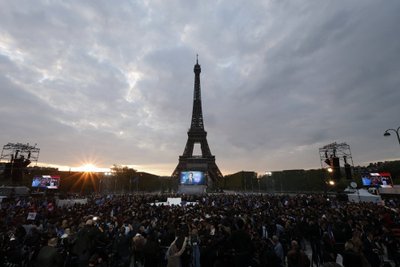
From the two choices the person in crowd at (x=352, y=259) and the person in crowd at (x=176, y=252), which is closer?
the person in crowd at (x=352, y=259)

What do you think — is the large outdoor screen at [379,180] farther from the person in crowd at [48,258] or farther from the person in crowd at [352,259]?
the person in crowd at [48,258]

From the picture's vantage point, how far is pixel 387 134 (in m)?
15.5

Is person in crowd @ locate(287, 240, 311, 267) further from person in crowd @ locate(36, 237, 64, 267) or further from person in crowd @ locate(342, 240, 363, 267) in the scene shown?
person in crowd @ locate(36, 237, 64, 267)

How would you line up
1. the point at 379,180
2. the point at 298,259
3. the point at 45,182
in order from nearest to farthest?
the point at 298,259 < the point at 379,180 < the point at 45,182

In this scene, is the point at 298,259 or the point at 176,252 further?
the point at 176,252

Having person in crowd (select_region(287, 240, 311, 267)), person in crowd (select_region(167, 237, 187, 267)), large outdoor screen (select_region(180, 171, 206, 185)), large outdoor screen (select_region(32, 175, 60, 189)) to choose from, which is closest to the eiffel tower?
large outdoor screen (select_region(180, 171, 206, 185))

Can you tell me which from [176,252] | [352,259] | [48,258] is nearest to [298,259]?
[352,259]

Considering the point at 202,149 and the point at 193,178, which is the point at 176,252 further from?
the point at 202,149

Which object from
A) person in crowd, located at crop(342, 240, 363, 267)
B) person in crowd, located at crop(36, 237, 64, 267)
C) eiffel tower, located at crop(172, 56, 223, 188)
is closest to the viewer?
person in crowd, located at crop(342, 240, 363, 267)

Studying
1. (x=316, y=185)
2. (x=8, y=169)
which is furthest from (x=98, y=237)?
(x=316, y=185)

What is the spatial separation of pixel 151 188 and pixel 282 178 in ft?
173

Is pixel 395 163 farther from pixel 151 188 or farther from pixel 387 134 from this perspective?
pixel 151 188

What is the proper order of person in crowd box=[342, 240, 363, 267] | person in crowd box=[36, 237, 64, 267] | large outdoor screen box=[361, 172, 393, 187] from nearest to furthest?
person in crowd box=[342, 240, 363, 267] < person in crowd box=[36, 237, 64, 267] < large outdoor screen box=[361, 172, 393, 187]

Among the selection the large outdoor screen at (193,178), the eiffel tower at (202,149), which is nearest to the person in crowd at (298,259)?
the large outdoor screen at (193,178)
